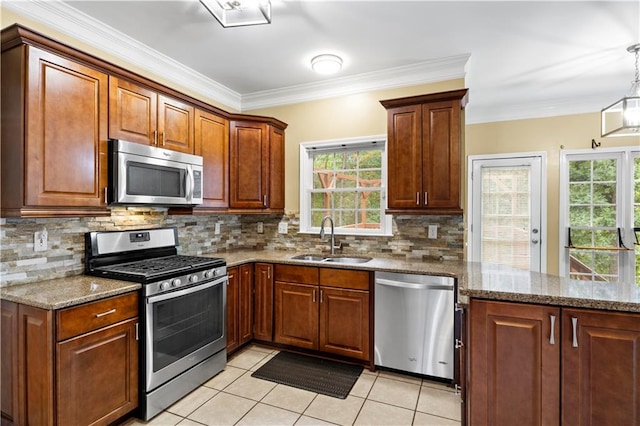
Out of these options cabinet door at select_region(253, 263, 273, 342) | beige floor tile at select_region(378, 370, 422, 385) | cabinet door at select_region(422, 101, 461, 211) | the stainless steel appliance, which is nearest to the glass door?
cabinet door at select_region(422, 101, 461, 211)

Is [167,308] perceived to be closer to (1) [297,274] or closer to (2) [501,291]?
(1) [297,274]

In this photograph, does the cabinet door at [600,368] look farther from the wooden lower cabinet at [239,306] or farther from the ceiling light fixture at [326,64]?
the ceiling light fixture at [326,64]

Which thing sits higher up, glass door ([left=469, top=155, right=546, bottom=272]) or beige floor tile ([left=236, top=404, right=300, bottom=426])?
glass door ([left=469, top=155, right=546, bottom=272])

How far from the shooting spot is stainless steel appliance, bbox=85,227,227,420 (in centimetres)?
216

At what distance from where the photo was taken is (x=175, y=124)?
9.25 ft

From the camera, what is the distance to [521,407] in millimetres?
1643

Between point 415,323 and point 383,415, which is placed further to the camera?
point 415,323

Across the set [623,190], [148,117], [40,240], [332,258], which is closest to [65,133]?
[148,117]

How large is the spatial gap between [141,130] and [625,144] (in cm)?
499

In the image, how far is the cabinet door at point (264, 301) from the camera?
3.22 m

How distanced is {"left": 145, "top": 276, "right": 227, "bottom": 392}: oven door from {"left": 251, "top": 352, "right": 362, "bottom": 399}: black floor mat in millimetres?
489

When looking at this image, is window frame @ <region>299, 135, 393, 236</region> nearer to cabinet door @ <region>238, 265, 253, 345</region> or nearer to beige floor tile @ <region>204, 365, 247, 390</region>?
cabinet door @ <region>238, 265, 253, 345</region>

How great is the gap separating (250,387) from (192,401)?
417 millimetres

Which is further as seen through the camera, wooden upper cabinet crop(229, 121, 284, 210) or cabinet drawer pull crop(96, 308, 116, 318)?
wooden upper cabinet crop(229, 121, 284, 210)
